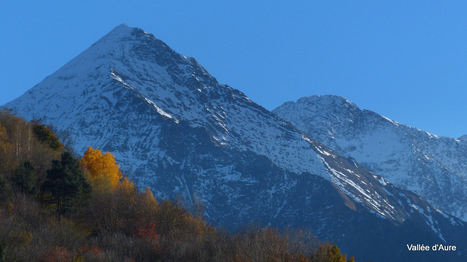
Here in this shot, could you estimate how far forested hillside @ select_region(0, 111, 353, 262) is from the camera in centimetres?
5556

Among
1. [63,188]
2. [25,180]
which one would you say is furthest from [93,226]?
[25,180]

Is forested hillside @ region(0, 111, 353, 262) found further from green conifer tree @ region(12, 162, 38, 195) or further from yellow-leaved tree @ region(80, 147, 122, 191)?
yellow-leaved tree @ region(80, 147, 122, 191)

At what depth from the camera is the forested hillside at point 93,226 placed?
5556cm

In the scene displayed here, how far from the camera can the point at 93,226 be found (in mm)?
72812

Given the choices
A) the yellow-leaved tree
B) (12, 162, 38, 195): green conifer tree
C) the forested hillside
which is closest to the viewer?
the forested hillside

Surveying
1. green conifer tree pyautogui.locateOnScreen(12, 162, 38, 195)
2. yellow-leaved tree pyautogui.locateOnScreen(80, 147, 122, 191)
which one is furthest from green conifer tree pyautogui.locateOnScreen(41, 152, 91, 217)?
yellow-leaved tree pyautogui.locateOnScreen(80, 147, 122, 191)

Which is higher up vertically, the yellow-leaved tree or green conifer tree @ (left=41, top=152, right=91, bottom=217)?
the yellow-leaved tree

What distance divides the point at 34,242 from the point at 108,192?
26311 millimetres

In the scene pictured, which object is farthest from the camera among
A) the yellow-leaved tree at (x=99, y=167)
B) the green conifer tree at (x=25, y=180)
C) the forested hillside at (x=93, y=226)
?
the yellow-leaved tree at (x=99, y=167)

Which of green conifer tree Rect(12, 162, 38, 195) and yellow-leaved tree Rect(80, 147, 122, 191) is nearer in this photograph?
green conifer tree Rect(12, 162, 38, 195)

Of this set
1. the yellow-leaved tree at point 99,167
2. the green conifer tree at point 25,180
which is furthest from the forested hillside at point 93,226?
the yellow-leaved tree at point 99,167

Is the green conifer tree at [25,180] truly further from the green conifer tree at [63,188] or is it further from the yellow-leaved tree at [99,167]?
the yellow-leaved tree at [99,167]

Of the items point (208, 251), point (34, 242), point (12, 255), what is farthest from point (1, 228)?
point (208, 251)

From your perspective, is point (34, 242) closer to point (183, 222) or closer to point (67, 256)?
point (67, 256)
